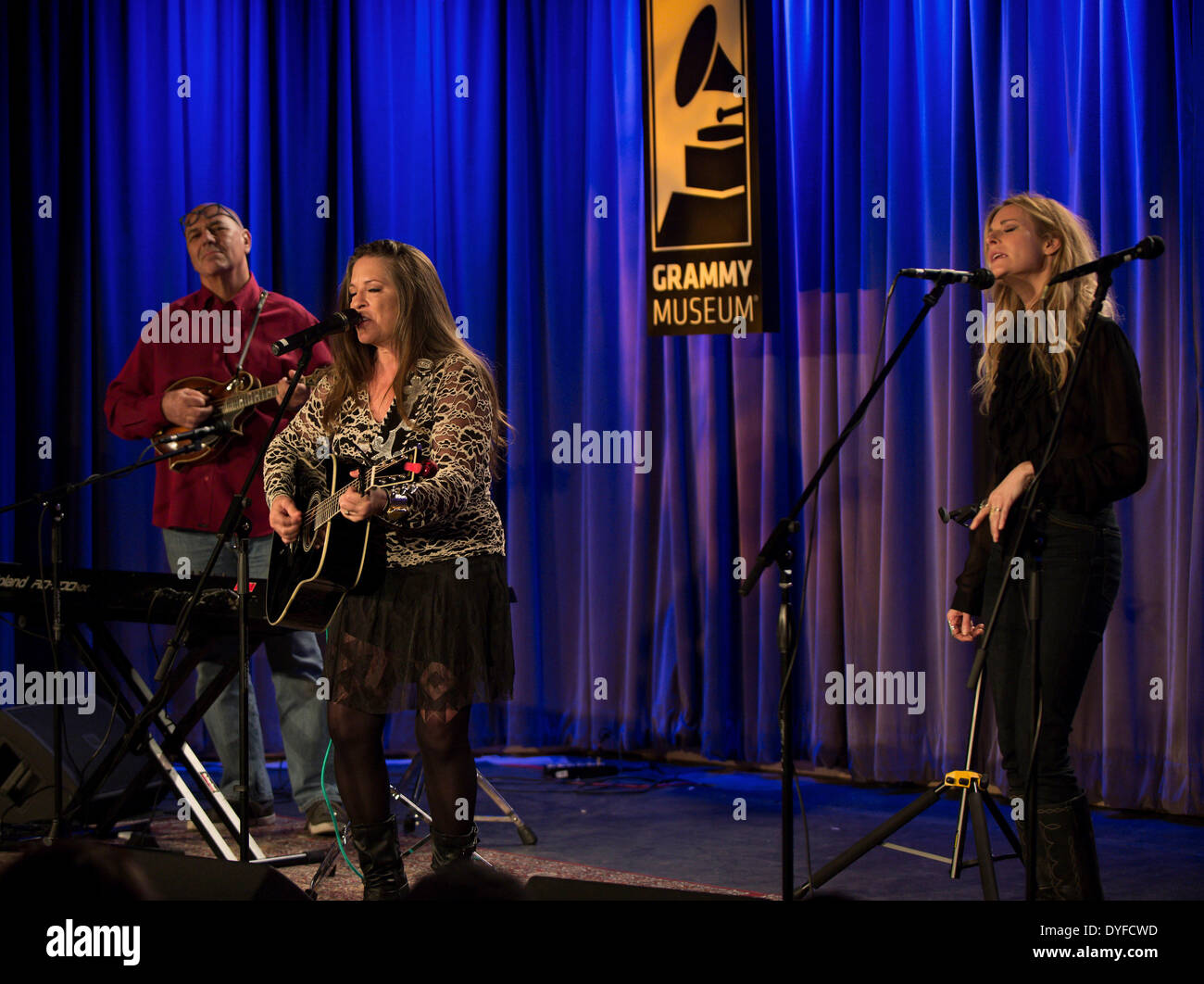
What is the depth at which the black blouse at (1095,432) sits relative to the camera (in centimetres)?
244

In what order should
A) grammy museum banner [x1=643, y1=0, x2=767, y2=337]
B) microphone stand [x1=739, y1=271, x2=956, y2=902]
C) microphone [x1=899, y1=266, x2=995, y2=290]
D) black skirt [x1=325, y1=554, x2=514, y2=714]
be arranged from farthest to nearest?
grammy museum banner [x1=643, y1=0, x2=767, y2=337], black skirt [x1=325, y1=554, x2=514, y2=714], microphone [x1=899, y1=266, x2=995, y2=290], microphone stand [x1=739, y1=271, x2=956, y2=902]

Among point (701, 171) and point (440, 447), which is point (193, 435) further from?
point (701, 171)

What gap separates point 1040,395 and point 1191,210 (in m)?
1.70

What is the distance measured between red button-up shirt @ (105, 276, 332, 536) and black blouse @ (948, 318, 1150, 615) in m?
2.29

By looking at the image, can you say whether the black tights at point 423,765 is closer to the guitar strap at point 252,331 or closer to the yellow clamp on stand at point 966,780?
the yellow clamp on stand at point 966,780

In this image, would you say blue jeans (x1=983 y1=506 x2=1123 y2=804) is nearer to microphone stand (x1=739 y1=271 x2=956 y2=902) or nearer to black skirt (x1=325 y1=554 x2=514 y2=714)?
microphone stand (x1=739 y1=271 x2=956 y2=902)

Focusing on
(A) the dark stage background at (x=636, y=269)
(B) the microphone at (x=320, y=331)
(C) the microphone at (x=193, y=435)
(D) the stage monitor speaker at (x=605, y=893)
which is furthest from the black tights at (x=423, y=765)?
(A) the dark stage background at (x=636, y=269)

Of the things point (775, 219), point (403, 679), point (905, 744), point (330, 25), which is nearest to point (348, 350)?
point (403, 679)

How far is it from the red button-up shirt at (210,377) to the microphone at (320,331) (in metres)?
1.29

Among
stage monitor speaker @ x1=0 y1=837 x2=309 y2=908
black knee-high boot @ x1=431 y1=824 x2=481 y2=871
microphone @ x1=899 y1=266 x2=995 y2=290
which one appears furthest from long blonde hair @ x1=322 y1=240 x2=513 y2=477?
stage monitor speaker @ x1=0 y1=837 x2=309 y2=908

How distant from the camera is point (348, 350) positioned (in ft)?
9.02

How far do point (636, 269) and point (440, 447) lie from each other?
2.68 metres

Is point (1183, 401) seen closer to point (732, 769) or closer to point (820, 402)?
point (820, 402)

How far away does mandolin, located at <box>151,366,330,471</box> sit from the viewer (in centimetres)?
384
